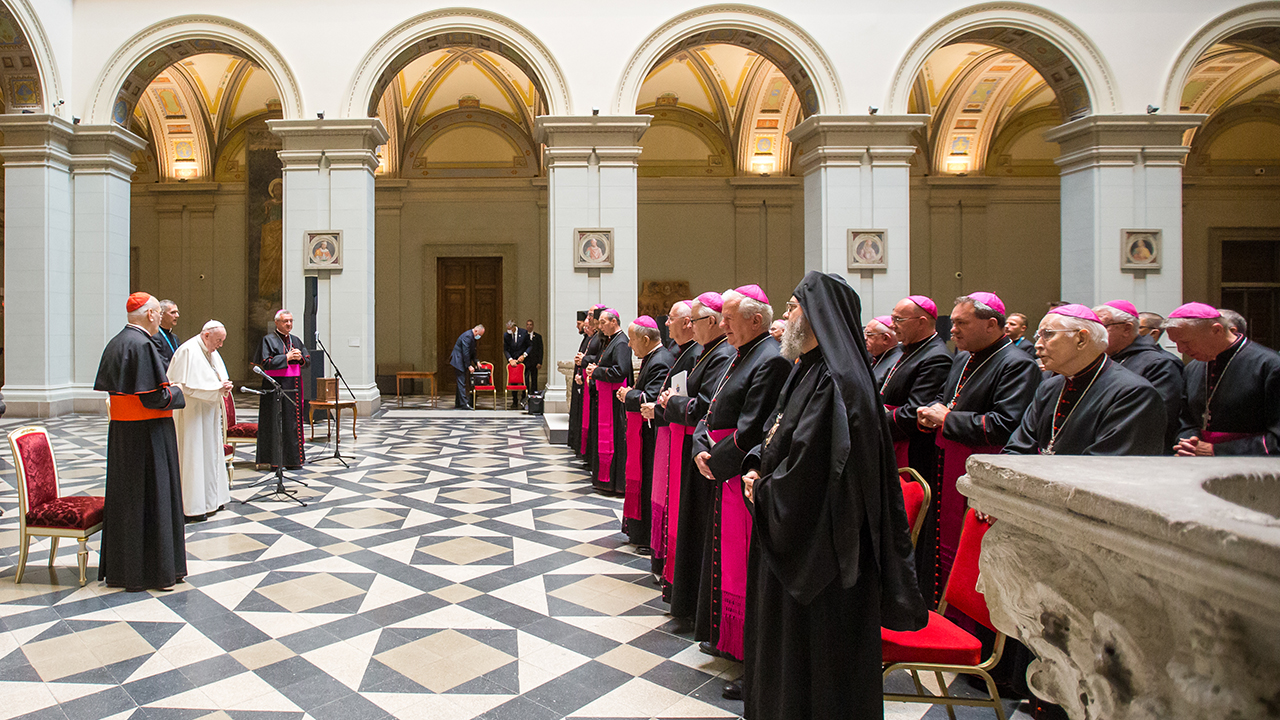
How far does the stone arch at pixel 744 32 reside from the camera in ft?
37.4

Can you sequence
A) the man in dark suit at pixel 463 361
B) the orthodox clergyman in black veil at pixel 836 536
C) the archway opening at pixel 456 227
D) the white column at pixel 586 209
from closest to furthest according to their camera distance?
the orthodox clergyman in black veil at pixel 836 536, the white column at pixel 586 209, the man in dark suit at pixel 463 361, the archway opening at pixel 456 227

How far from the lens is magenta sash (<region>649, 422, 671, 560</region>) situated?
4.11 m

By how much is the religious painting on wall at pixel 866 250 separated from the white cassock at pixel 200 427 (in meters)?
8.74

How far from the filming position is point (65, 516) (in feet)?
13.3

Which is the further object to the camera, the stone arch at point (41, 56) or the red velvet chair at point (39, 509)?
the stone arch at point (41, 56)

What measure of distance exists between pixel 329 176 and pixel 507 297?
5767 millimetres

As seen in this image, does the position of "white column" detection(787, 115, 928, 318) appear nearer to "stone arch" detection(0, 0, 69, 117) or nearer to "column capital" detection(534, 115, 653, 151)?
"column capital" detection(534, 115, 653, 151)

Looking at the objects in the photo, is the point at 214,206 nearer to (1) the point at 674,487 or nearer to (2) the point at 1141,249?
(1) the point at 674,487

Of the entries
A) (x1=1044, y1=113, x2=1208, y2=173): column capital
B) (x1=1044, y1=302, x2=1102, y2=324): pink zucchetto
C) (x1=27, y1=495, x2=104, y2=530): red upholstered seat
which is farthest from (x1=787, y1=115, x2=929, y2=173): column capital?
(x1=27, y1=495, x2=104, y2=530): red upholstered seat

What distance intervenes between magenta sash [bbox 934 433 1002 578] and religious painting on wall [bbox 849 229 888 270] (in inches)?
312

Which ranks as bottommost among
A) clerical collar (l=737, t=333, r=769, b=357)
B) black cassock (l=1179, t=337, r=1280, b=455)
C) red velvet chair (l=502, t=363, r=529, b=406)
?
red velvet chair (l=502, t=363, r=529, b=406)

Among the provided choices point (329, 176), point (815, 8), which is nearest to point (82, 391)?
point (329, 176)

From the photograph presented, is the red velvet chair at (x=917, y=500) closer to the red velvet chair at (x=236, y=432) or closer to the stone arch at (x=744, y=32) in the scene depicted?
the red velvet chair at (x=236, y=432)

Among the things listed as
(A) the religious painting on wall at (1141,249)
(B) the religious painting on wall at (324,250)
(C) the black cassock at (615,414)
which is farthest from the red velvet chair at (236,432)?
(A) the religious painting on wall at (1141,249)
